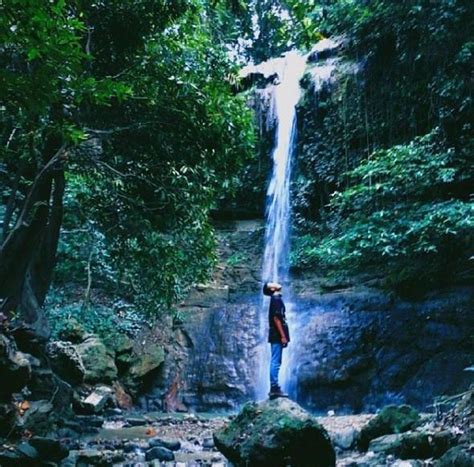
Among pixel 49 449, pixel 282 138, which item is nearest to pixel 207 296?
pixel 282 138

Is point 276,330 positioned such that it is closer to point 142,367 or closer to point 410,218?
point 410,218

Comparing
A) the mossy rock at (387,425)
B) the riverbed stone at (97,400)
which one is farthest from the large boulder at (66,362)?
the mossy rock at (387,425)

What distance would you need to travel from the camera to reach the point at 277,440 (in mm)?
5176

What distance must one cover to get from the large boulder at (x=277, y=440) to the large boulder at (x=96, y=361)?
6.46m

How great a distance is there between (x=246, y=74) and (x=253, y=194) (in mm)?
3809

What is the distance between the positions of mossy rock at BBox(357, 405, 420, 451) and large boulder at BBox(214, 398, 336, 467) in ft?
4.10

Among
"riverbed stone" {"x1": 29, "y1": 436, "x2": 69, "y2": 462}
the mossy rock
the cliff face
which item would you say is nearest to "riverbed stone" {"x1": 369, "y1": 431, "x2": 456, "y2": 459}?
the mossy rock

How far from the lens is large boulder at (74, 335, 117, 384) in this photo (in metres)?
11.4

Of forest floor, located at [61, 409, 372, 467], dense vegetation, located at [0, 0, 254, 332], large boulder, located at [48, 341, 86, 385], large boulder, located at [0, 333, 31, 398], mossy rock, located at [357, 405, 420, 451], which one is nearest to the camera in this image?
large boulder, located at [0, 333, 31, 398]

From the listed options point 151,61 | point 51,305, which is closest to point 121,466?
point 151,61

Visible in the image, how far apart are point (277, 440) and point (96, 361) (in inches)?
289

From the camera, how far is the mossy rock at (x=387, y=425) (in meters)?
6.54

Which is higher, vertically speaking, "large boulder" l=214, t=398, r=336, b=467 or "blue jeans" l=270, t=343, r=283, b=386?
"blue jeans" l=270, t=343, r=283, b=386

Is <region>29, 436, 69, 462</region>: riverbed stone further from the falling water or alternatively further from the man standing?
the falling water
